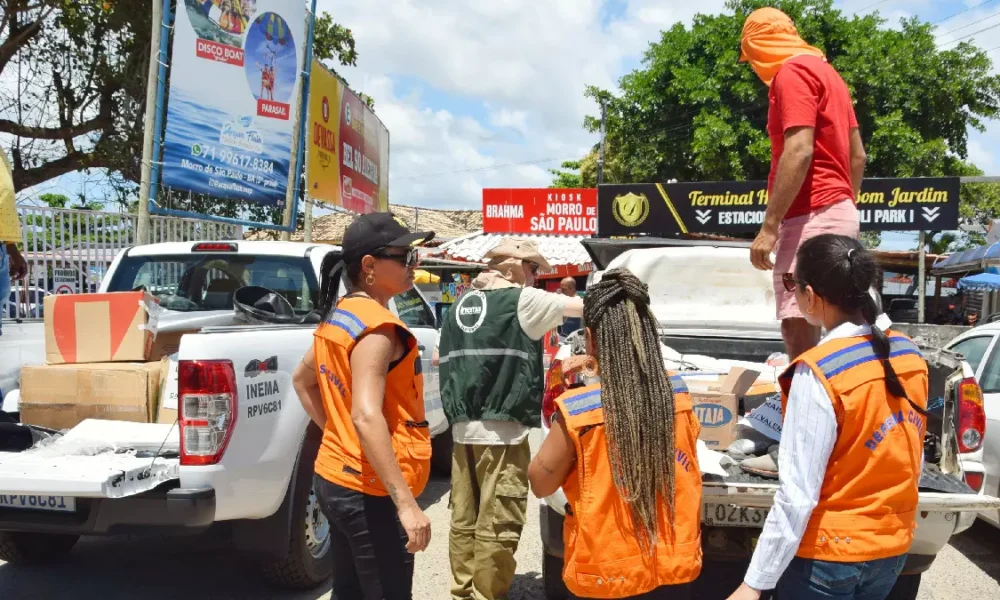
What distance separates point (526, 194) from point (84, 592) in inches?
830

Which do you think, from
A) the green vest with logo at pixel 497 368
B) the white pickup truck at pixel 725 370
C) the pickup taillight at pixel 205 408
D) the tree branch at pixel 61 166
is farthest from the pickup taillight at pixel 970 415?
the tree branch at pixel 61 166

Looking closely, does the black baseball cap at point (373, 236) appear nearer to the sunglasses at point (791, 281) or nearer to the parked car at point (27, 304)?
the sunglasses at point (791, 281)

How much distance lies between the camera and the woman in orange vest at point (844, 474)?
2.14 m

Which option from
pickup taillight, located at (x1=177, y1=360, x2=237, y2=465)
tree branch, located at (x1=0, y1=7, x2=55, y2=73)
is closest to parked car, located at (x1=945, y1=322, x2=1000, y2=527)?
pickup taillight, located at (x1=177, y1=360, x2=237, y2=465)

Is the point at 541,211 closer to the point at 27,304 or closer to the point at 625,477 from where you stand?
the point at 27,304

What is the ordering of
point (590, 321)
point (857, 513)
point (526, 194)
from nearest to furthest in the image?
point (857, 513)
point (590, 321)
point (526, 194)

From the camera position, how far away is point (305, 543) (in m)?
4.36

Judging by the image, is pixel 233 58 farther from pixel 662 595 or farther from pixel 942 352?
pixel 662 595

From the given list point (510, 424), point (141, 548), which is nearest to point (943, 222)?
point (510, 424)

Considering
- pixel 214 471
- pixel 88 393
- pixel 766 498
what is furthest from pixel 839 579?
pixel 88 393

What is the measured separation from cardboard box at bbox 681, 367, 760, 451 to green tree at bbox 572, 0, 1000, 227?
19700 mm

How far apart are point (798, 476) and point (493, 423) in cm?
220

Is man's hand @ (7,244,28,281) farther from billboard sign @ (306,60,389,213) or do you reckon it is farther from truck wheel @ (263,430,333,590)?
billboard sign @ (306,60,389,213)

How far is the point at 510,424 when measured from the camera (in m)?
4.18
